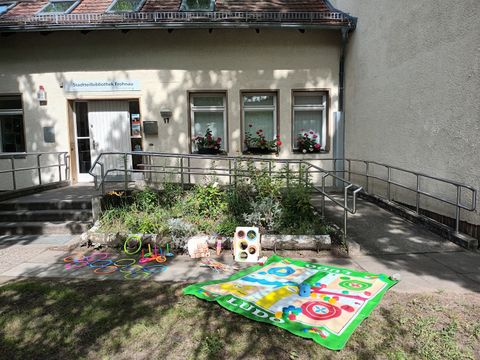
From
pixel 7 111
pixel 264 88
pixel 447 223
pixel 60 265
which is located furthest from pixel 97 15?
pixel 447 223

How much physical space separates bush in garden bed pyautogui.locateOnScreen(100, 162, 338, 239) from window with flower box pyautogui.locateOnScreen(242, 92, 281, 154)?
2.93 meters

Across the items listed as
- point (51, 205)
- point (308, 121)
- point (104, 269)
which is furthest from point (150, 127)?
point (104, 269)

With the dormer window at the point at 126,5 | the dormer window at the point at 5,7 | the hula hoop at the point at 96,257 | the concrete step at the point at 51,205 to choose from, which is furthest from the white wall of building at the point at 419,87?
the dormer window at the point at 5,7

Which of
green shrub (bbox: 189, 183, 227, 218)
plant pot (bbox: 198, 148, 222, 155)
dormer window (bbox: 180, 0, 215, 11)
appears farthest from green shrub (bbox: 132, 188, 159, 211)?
dormer window (bbox: 180, 0, 215, 11)

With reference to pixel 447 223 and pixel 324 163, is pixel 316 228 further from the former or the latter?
pixel 324 163

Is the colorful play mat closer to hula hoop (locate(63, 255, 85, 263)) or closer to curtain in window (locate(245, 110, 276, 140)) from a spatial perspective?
hula hoop (locate(63, 255, 85, 263))

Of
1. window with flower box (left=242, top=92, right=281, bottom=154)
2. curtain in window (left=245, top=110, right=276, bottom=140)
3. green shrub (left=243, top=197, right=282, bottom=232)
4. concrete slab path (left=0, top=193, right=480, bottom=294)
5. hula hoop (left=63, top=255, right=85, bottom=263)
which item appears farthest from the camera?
curtain in window (left=245, top=110, right=276, bottom=140)

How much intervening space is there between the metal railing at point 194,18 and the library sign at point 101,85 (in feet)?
4.84

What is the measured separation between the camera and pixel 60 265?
15.9 ft

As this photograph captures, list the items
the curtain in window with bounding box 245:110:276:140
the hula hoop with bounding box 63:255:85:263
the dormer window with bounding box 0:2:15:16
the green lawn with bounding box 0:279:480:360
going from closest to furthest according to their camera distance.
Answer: the green lawn with bounding box 0:279:480:360, the hula hoop with bounding box 63:255:85:263, the curtain in window with bounding box 245:110:276:140, the dormer window with bounding box 0:2:15:16

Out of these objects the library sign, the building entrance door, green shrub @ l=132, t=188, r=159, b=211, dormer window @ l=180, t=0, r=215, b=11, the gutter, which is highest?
dormer window @ l=180, t=0, r=215, b=11

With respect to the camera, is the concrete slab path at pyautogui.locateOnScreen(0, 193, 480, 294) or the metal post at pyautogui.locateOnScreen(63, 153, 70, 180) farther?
the metal post at pyautogui.locateOnScreen(63, 153, 70, 180)

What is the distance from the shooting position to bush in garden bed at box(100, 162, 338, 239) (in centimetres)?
569

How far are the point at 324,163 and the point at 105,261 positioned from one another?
22.3ft
